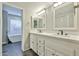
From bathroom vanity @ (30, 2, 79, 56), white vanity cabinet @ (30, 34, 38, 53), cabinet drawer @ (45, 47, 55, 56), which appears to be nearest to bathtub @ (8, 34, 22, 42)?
white vanity cabinet @ (30, 34, 38, 53)

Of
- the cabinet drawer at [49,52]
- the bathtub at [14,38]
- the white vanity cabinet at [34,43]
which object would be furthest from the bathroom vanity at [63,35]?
the bathtub at [14,38]

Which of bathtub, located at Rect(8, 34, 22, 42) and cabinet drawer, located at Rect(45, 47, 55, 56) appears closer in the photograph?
cabinet drawer, located at Rect(45, 47, 55, 56)

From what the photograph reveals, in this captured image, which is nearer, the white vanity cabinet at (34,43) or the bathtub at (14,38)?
the white vanity cabinet at (34,43)

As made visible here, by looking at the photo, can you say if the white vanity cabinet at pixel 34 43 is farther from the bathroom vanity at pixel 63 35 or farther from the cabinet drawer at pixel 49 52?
the cabinet drawer at pixel 49 52

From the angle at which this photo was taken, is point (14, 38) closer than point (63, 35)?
No

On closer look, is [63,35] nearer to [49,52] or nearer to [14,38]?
[49,52]

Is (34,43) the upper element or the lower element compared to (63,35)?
lower

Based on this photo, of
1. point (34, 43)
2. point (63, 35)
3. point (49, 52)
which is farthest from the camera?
point (34, 43)

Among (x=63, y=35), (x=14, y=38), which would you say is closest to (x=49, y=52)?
(x=63, y=35)

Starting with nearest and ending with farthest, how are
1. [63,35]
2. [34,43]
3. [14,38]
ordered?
1. [63,35]
2. [34,43]
3. [14,38]

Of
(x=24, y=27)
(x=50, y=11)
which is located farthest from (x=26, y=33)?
(x=50, y=11)

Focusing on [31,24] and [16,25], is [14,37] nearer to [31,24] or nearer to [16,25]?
[16,25]

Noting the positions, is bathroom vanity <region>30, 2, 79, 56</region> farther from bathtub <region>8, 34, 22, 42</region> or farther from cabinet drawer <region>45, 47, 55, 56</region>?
bathtub <region>8, 34, 22, 42</region>

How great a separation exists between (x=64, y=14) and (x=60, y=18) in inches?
7.2
